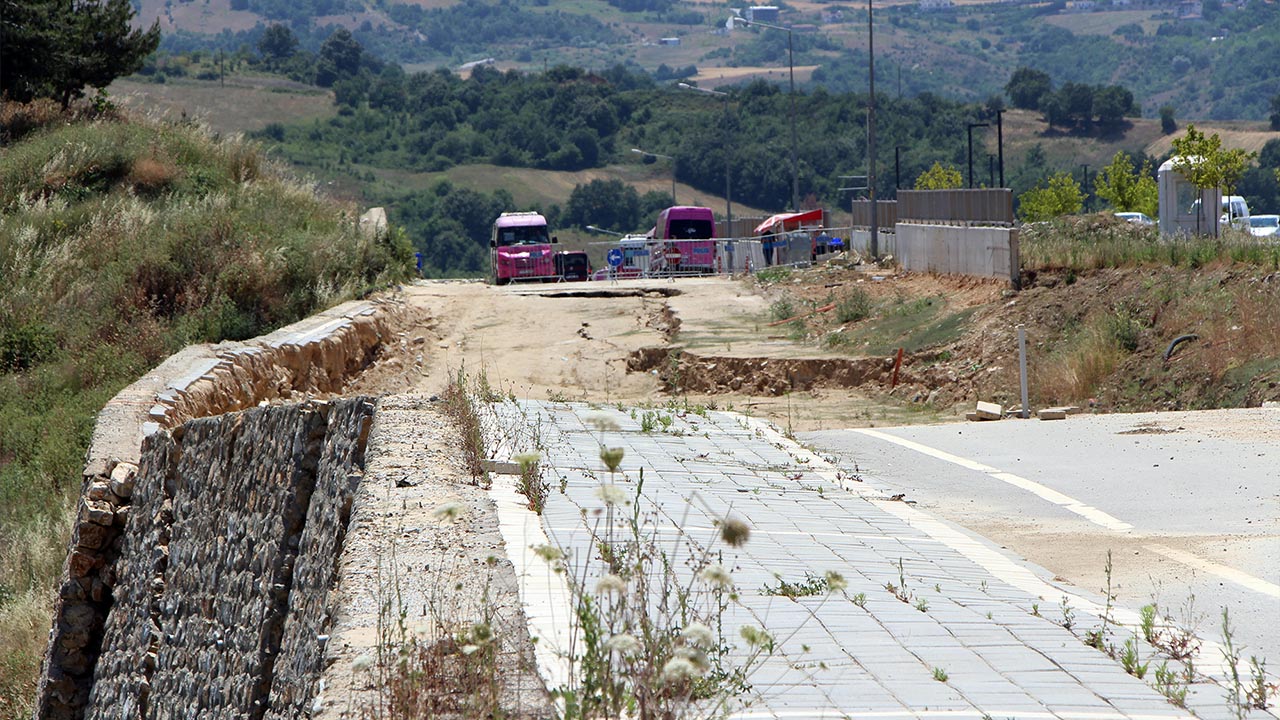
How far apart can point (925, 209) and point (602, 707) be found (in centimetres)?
2861

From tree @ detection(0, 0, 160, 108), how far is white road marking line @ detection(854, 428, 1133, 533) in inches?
970

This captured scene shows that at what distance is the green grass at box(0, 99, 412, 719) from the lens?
14680 millimetres

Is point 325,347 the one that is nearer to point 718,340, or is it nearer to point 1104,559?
point 718,340

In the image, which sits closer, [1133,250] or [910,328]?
[1133,250]

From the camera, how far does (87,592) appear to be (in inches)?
424

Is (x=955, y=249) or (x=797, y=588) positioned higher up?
(x=797, y=588)

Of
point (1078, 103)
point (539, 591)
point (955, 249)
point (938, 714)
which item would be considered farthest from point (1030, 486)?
point (1078, 103)

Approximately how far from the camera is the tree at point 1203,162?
3153 centimetres

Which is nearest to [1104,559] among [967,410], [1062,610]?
[1062,610]

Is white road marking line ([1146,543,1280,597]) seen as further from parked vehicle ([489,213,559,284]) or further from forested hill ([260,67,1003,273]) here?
forested hill ([260,67,1003,273])

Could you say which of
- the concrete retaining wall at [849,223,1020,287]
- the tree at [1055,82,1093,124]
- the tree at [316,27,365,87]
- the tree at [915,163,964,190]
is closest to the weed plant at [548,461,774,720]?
the concrete retaining wall at [849,223,1020,287]

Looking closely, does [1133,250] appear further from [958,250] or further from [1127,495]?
[1127,495]

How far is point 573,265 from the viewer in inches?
1889

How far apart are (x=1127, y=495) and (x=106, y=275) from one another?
59.8 ft
